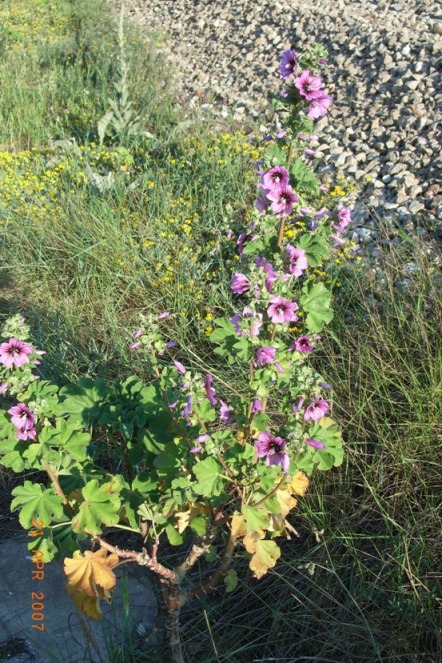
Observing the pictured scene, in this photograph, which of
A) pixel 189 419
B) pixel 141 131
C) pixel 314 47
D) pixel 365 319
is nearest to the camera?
pixel 189 419

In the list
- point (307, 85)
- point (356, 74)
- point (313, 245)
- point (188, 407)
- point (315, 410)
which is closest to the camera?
point (188, 407)

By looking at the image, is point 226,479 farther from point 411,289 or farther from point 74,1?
point 74,1

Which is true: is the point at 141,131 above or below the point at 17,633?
above

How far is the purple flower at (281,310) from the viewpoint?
1.74m

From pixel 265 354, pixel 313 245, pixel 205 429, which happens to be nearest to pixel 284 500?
pixel 205 429

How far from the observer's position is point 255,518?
5.88 ft

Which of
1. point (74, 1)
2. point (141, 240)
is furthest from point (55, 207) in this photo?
point (74, 1)

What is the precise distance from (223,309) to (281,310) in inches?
54.3

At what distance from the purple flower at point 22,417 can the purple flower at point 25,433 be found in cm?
2

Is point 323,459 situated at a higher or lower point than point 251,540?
higher

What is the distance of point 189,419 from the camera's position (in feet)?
5.47

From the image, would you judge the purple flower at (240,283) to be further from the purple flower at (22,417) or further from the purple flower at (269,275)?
the purple flower at (22,417)

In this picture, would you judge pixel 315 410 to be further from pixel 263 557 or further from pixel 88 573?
pixel 88 573

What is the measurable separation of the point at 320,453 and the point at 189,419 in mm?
435
